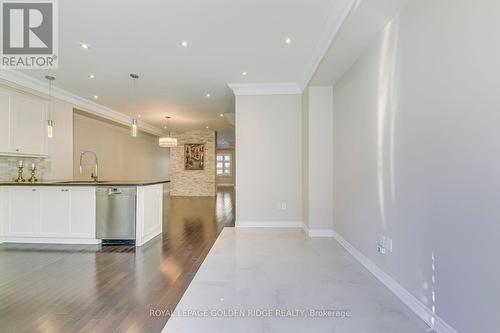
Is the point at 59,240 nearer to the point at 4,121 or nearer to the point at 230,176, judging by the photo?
the point at 4,121

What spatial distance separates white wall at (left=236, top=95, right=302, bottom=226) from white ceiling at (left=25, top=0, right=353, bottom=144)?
0.56 metres

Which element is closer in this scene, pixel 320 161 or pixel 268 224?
pixel 320 161

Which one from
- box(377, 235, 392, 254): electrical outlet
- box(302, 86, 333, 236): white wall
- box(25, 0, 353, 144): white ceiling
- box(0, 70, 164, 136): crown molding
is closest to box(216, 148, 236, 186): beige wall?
box(0, 70, 164, 136): crown molding

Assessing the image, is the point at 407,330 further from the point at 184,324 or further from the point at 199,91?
the point at 199,91

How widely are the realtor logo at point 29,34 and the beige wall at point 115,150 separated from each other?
271 centimetres

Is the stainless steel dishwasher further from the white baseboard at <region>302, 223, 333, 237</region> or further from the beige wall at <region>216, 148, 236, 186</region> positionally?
the beige wall at <region>216, 148, 236, 186</region>

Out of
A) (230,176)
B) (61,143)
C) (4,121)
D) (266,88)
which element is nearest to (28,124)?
(4,121)

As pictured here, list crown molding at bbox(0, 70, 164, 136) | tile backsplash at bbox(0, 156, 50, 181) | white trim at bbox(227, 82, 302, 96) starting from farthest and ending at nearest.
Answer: white trim at bbox(227, 82, 302, 96), tile backsplash at bbox(0, 156, 50, 181), crown molding at bbox(0, 70, 164, 136)

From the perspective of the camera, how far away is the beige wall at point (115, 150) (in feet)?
22.4

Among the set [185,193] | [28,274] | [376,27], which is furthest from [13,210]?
[185,193]

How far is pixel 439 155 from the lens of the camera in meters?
1.84

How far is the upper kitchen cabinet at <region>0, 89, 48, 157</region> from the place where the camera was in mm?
4176

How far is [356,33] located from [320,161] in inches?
85.5

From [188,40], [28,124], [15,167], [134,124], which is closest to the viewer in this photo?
[188,40]
